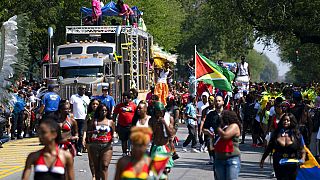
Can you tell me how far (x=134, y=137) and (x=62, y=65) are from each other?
2093 cm

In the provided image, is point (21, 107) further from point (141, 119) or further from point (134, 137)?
point (134, 137)

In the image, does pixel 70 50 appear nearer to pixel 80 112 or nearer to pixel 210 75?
pixel 210 75

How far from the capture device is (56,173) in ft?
30.2

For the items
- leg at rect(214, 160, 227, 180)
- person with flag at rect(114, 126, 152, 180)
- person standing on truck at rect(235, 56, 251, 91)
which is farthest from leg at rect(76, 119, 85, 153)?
person standing on truck at rect(235, 56, 251, 91)

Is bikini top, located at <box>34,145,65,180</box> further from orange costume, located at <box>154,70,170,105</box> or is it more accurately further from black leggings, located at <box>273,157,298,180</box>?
orange costume, located at <box>154,70,170,105</box>

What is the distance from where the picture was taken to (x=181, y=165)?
770 inches

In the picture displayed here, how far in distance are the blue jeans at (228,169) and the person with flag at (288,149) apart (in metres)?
0.79

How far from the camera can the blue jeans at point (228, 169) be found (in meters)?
12.1

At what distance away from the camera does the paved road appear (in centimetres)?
1750

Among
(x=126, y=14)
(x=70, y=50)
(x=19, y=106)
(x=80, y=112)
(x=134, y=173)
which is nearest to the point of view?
(x=134, y=173)

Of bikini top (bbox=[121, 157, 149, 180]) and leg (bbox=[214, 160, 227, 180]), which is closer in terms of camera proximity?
bikini top (bbox=[121, 157, 149, 180])

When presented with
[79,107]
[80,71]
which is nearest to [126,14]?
[80,71]

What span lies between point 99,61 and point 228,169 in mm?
16849

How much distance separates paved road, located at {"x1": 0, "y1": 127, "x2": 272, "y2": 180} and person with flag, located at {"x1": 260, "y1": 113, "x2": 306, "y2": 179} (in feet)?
14.0
